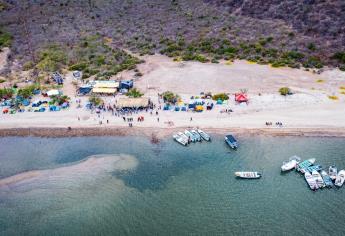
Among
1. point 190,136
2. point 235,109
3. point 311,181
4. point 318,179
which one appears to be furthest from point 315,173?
point 235,109

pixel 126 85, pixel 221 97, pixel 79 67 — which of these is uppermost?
pixel 79 67

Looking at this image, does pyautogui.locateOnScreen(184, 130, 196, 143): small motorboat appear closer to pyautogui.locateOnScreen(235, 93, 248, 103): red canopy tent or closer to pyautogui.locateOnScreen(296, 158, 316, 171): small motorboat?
pyautogui.locateOnScreen(235, 93, 248, 103): red canopy tent

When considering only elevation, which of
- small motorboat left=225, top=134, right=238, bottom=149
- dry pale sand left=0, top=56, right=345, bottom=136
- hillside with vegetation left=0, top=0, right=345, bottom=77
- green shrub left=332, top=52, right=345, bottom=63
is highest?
Answer: hillside with vegetation left=0, top=0, right=345, bottom=77

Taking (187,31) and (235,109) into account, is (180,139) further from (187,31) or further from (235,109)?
(187,31)

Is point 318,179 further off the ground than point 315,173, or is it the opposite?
point 315,173

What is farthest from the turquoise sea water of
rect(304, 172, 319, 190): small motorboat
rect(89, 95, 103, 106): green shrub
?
rect(89, 95, 103, 106): green shrub

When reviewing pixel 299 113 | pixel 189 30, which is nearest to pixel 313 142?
pixel 299 113
